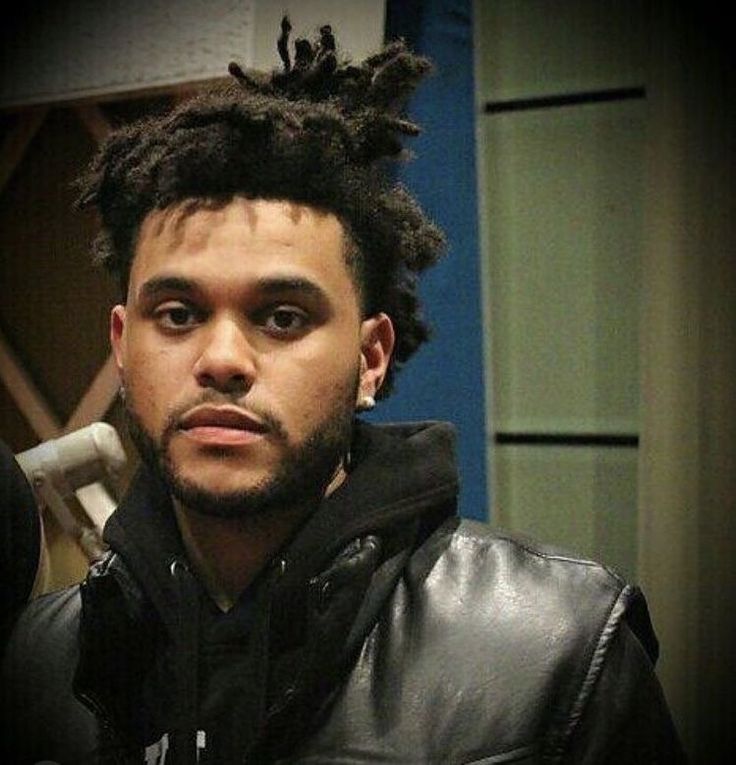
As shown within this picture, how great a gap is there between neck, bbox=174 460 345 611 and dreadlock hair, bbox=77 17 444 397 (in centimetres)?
21

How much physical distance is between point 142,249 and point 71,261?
15.2 inches

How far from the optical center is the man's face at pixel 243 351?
0.82m

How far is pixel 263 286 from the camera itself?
2.71 feet

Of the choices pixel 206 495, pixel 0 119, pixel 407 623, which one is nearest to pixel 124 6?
pixel 0 119

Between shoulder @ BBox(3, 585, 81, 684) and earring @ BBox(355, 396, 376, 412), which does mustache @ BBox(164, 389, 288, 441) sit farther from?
shoulder @ BBox(3, 585, 81, 684)

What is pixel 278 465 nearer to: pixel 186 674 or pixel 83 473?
pixel 186 674

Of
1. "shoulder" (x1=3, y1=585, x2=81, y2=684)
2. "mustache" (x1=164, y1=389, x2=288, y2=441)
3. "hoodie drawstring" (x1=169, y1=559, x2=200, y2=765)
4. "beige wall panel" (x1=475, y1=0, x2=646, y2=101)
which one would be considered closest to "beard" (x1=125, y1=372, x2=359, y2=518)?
"mustache" (x1=164, y1=389, x2=288, y2=441)

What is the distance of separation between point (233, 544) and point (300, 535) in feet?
0.30

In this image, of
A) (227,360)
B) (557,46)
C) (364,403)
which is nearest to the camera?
(227,360)

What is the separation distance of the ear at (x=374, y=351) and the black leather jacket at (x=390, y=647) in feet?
0.17

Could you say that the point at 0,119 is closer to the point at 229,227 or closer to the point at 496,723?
the point at 229,227

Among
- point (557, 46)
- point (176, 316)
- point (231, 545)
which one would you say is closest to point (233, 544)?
point (231, 545)

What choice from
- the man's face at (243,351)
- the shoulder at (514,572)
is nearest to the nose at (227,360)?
the man's face at (243,351)

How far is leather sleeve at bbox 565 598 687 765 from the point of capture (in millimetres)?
806
